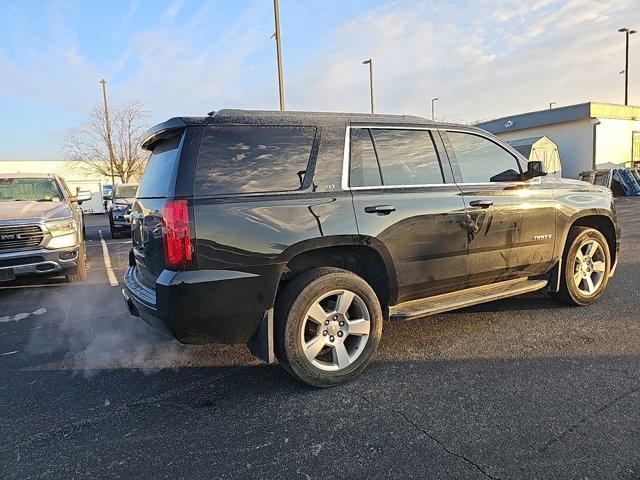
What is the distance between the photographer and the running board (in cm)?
358

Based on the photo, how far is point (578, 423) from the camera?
105 inches

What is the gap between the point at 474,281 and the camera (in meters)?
4.03

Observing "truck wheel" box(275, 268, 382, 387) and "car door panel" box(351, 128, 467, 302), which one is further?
"car door panel" box(351, 128, 467, 302)

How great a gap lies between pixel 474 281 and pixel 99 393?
10.3 feet

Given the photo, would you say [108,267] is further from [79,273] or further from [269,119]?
[269,119]

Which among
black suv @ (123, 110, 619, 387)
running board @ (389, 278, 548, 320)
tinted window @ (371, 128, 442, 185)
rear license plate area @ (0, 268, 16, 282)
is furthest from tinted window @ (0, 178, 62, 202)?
running board @ (389, 278, 548, 320)

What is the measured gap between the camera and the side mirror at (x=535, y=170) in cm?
427

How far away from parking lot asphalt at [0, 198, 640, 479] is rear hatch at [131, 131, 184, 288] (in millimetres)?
893

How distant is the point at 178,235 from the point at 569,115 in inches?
1309

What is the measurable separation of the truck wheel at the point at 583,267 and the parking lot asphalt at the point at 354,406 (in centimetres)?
21

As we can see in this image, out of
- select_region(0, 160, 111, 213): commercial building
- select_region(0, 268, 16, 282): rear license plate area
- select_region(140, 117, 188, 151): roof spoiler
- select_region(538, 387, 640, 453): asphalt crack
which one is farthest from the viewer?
select_region(0, 160, 111, 213): commercial building

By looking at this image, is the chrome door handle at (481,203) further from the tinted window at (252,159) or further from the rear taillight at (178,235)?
the rear taillight at (178,235)

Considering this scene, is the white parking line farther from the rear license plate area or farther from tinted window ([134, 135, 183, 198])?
tinted window ([134, 135, 183, 198])

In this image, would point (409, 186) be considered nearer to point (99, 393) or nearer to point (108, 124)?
point (99, 393)
